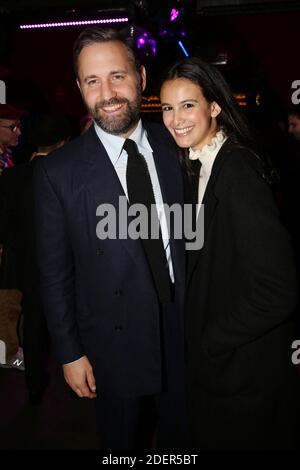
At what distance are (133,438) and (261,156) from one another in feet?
4.17

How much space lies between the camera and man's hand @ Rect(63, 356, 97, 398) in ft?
5.16

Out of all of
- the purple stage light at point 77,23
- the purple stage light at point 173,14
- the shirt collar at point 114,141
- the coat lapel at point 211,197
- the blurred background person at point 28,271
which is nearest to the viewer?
the coat lapel at point 211,197

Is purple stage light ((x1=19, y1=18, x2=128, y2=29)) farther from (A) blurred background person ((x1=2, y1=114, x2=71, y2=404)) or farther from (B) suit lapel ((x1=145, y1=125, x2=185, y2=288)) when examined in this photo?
(B) suit lapel ((x1=145, y1=125, x2=185, y2=288))

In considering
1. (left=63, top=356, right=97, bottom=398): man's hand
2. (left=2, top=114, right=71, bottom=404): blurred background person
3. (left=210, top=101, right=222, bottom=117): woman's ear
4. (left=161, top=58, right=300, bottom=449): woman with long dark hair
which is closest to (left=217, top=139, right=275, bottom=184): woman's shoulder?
(left=161, top=58, right=300, bottom=449): woman with long dark hair

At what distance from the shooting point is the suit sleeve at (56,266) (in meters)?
1.52

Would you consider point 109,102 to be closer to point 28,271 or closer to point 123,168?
point 123,168

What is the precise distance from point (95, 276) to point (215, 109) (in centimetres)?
81

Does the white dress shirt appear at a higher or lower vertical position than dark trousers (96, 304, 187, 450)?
higher

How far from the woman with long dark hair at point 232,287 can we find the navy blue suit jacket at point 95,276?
179mm

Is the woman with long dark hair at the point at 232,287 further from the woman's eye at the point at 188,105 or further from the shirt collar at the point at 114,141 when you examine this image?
the shirt collar at the point at 114,141

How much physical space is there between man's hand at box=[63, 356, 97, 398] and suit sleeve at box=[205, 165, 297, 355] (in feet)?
2.15

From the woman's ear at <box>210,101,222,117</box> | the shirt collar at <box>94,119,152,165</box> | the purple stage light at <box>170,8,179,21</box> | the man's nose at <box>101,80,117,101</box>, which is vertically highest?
the purple stage light at <box>170,8,179,21</box>

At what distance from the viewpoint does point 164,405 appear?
5.62 ft

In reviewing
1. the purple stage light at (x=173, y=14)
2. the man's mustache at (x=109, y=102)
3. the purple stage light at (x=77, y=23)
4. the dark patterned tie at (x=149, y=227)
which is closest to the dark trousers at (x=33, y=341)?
the dark patterned tie at (x=149, y=227)
